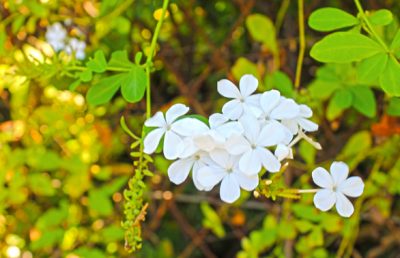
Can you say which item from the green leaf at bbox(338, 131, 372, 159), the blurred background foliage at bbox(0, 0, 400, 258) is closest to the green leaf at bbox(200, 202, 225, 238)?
the blurred background foliage at bbox(0, 0, 400, 258)

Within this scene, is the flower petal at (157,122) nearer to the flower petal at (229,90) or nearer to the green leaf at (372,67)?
the flower petal at (229,90)

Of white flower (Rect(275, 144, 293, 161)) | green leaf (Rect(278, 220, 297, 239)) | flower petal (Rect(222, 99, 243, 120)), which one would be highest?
flower petal (Rect(222, 99, 243, 120))

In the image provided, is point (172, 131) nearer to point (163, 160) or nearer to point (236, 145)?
point (236, 145)

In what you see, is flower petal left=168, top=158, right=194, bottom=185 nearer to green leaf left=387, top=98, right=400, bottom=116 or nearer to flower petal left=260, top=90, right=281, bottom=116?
flower petal left=260, top=90, right=281, bottom=116

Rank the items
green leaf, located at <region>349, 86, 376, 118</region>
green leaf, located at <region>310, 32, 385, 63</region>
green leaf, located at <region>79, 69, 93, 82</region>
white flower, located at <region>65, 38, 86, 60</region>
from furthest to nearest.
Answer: white flower, located at <region>65, 38, 86, 60</region> < green leaf, located at <region>349, 86, 376, 118</region> < green leaf, located at <region>79, 69, 93, 82</region> < green leaf, located at <region>310, 32, 385, 63</region>

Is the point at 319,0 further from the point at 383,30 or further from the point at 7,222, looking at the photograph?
the point at 7,222

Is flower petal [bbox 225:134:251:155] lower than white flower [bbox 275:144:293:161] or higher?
higher

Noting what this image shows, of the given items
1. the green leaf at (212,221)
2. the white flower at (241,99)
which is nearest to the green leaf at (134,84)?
the white flower at (241,99)

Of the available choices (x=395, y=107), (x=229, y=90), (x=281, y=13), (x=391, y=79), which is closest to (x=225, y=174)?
(x=229, y=90)

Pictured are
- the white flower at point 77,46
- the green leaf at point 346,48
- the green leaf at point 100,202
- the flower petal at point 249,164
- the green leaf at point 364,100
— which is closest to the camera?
the flower petal at point 249,164
